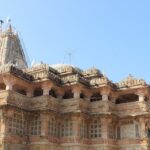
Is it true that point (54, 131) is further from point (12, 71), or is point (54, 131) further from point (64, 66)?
point (64, 66)

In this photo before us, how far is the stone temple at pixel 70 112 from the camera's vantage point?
33281mm

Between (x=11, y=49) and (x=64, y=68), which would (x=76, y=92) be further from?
(x=11, y=49)

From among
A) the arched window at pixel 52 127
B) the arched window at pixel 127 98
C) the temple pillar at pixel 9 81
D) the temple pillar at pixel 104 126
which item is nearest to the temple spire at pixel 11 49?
the temple pillar at pixel 9 81

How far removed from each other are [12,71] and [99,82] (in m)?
9.48

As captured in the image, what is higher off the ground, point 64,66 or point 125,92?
point 64,66

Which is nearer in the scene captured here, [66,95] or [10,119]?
[10,119]

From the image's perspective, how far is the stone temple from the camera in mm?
33281

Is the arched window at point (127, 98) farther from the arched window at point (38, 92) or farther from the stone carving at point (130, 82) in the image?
the arched window at point (38, 92)

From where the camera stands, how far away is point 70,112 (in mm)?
34719

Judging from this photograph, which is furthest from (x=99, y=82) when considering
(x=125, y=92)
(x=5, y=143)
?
(x=5, y=143)

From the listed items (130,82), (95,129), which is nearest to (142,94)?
(130,82)

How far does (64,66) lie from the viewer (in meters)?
42.1

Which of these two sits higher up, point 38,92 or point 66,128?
point 38,92

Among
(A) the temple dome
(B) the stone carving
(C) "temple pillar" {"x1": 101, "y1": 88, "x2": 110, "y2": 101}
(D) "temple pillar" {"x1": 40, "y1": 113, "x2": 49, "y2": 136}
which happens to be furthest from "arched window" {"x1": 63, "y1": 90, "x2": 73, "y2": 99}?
(B) the stone carving
